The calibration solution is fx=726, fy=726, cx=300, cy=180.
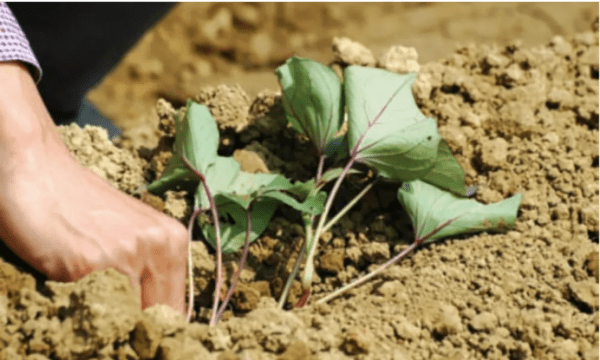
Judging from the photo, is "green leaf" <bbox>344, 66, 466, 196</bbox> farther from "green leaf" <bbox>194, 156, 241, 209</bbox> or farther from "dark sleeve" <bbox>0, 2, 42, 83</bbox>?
"dark sleeve" <bbox>0, 2, 42, 83</bbox>

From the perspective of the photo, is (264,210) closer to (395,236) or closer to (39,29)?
(395,236)

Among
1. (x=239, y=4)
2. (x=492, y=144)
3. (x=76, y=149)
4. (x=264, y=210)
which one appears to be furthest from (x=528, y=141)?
(x=239, y=4)

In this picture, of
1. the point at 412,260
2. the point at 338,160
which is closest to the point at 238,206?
the point at 338,160

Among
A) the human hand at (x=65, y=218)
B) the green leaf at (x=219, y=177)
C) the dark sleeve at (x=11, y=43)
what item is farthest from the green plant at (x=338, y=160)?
the dark sleeve at (x=11, y=43)

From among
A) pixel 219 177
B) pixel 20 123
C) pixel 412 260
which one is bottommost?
pixel 412 260

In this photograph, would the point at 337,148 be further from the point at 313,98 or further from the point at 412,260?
the point at 412,260

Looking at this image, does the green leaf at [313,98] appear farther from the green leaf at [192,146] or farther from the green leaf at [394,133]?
the green leaf at [192,146]

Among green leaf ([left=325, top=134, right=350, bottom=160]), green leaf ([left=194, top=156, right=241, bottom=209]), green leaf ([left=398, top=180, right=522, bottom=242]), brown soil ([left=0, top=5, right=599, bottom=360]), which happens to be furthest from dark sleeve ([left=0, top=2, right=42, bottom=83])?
green leaf ([left=398, top=180, right=522, bottom=242])
